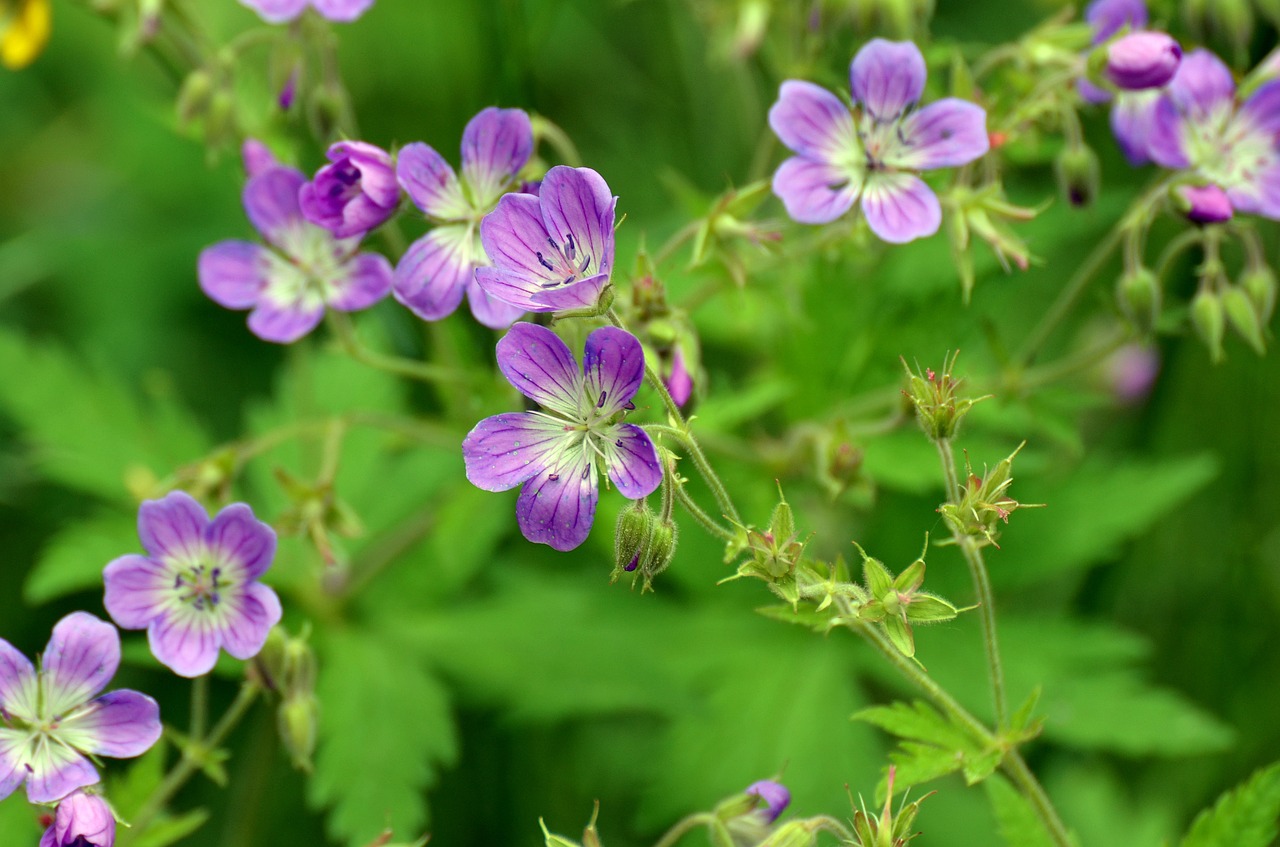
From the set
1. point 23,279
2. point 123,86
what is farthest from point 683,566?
point 123,86

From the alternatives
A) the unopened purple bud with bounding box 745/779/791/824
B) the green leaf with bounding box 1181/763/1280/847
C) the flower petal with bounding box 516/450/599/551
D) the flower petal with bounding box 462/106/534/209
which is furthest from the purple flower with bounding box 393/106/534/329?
the green leaf with bounding box 1181/763/1280/847

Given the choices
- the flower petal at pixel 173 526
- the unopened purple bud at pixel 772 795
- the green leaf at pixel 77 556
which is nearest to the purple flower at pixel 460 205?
the flower petal at pixel 173 526

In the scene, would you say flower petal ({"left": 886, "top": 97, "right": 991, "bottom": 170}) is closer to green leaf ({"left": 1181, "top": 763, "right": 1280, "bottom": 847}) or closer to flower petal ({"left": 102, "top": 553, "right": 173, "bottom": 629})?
green leaf ({"left": 1181, "top": 763, "right": 1280, "bottom": 847})

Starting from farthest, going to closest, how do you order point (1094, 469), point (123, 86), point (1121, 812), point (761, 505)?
point (123, 86), point (1121, 812), point (1094, 469), point (761, 505)

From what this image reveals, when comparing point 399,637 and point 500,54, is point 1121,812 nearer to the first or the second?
point 399,637

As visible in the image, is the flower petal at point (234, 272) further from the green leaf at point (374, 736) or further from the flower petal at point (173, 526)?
the green leaf at point (374, 736)

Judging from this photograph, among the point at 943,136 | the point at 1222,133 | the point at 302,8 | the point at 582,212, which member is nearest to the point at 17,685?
the point at 582,212

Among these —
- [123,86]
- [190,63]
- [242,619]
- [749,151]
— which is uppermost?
[190,63]

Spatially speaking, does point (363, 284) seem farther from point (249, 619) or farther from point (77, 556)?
point (77, 556)
